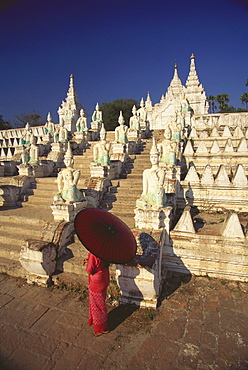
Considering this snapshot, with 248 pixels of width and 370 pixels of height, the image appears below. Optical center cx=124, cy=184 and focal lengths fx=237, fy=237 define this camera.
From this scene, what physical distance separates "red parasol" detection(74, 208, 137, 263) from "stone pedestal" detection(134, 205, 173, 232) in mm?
1680

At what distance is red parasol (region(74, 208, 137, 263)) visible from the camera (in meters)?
3.28

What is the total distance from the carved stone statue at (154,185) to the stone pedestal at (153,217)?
6.8 inches

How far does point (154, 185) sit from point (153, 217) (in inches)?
31.7

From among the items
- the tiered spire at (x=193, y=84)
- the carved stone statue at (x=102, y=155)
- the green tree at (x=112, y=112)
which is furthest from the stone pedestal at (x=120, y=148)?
the green tree at (x=112, y=112)

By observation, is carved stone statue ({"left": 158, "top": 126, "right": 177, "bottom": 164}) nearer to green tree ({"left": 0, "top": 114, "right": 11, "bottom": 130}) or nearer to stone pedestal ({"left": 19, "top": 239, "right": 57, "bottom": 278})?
stone pedestal ({"left": 19, "top": 239, "right": 57, "bottom": 278})

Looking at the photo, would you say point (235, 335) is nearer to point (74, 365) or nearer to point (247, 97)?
point (74, 365)

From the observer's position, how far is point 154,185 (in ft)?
18.8

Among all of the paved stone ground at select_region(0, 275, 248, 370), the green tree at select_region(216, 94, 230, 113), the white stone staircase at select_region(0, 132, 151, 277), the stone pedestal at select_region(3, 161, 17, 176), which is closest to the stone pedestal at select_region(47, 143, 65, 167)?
the stone pedestal at select_region(3, 161, 17, 176)

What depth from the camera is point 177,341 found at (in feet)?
12.0

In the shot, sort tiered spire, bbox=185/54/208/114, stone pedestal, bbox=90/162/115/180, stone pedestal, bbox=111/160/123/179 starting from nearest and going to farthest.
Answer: stone pedestal, bbox=90/162/115/180 → stone pedestal, bbox=111/160/123/179 → tiered spire, bbox=185/54/208/114

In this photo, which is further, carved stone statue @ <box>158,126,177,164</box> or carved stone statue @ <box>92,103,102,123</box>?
carved stone statue @ <box>92,103,102,123</box>

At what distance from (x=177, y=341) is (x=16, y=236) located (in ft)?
16.2

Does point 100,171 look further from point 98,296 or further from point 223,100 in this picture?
point 223,100

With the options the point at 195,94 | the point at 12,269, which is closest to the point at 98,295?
the point at 12,269
